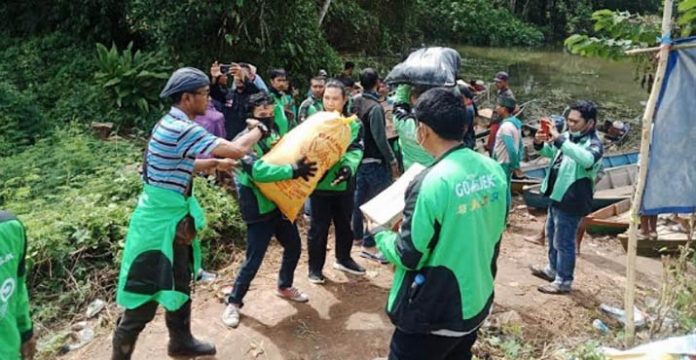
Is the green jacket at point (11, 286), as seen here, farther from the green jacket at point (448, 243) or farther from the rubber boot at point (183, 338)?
the green jacket at point (448, 243)

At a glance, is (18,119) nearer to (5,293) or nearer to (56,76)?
(56,76)

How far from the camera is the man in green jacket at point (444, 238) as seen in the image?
8.11ft

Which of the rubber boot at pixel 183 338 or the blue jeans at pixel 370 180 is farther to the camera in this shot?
the blue jeans at pixel 370 180

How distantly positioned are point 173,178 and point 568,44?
288 cm

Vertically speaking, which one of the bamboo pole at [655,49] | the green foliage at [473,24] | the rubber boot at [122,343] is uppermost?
the green foliage at [473,24]

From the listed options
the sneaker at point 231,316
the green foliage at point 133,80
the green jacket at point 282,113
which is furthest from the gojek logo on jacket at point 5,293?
the green foliage at point 133,80

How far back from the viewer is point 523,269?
5.66 m

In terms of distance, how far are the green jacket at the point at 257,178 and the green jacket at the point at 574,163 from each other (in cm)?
222

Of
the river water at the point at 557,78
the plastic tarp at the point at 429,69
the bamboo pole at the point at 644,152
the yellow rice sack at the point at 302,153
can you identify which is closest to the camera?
the bamboo pole at the point at 644,152

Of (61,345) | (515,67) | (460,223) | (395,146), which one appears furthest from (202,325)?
(515,67)

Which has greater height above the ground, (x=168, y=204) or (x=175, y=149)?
(x=175, y=149)

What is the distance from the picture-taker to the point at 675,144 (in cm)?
372

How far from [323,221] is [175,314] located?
1.38 m

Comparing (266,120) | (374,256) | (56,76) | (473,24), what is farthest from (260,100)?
(473,24)
